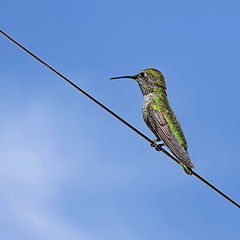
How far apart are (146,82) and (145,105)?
62 cm

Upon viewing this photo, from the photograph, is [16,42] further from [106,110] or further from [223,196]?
[223,196]

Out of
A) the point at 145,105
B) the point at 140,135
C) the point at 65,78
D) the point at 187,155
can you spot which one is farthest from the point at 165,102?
the point at 65,78

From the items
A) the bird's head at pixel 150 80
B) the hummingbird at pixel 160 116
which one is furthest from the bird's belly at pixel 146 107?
the bird's head at pixel 150 80

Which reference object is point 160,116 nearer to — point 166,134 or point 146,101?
point 166,134

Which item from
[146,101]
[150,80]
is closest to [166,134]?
[146,101]

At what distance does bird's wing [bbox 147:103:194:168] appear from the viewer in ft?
24.0

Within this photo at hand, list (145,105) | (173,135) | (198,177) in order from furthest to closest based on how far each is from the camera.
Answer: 1. (145,105)
2. (173,135)
3. (198,177)

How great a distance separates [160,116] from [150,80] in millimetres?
1068

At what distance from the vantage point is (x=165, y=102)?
870 centimetres

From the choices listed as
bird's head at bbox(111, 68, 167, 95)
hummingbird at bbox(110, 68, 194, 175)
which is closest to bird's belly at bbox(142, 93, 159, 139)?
hummingbird at bbox(110, 68, 194, 175)

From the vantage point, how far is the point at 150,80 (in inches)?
354

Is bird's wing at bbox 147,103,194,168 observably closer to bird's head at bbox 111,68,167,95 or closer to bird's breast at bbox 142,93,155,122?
bird's breast at bbox 142,93,155,122

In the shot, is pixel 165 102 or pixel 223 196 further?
pixel 165 102

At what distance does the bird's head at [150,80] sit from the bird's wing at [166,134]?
53 centimetres
